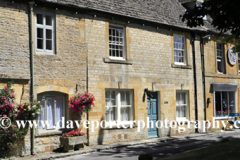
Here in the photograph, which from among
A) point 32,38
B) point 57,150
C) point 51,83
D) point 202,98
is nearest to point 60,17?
point 32,38

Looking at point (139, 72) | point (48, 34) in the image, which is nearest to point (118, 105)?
point (139, 72)

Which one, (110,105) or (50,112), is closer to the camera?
(50,112)

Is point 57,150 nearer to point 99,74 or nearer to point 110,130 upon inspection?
point 110,130

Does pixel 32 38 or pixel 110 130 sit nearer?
pixel 32 38

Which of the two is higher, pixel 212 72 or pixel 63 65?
pixel 212 72

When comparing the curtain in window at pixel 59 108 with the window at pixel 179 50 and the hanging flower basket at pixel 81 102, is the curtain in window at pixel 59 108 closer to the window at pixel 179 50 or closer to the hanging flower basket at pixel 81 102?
the hanging flower basket at pixel 81 102

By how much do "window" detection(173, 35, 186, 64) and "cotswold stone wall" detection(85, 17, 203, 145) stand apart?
29 cm

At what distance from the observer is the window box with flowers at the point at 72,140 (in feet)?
39.3

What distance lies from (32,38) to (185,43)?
9.60m

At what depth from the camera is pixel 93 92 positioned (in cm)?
1376

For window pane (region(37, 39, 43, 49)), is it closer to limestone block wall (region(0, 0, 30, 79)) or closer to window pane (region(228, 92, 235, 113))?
limestone block wall (region(0, 0, 30, 79))

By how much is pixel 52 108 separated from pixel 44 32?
3.09m

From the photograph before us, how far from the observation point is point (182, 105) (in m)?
17.8

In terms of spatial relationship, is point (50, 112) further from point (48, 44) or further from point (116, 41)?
point (116, 41)
